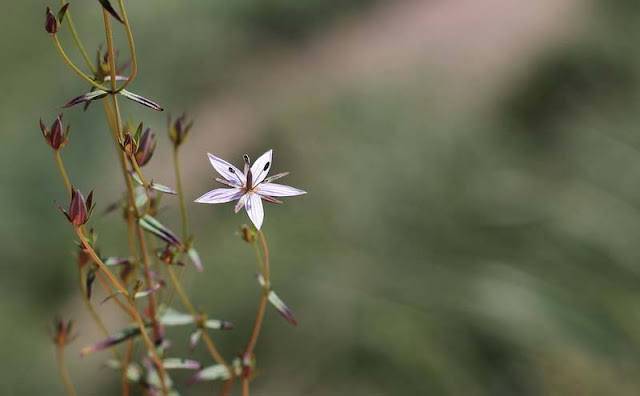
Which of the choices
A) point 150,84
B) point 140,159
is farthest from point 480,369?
point 150,84

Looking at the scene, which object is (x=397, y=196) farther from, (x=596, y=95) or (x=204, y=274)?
(x=596, y=95)

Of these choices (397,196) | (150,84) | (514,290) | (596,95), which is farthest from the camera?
(150,84)

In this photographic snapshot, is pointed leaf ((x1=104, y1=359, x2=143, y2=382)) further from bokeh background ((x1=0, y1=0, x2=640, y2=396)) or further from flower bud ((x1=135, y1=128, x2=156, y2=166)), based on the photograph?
bokeh background ((x1=0, y1=0, x2=640, y2=396))

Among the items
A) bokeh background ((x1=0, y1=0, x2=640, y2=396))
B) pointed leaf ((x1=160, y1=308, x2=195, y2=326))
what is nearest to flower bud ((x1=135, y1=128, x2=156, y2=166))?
pointed leaf ((x1=160, y1=308, x2=195, y2=326))

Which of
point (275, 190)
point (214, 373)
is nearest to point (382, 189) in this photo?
point (214, 373)

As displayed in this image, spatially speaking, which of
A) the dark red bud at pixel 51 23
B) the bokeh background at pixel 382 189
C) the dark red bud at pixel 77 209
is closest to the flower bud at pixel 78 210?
the dark red bud at pixel 77 209

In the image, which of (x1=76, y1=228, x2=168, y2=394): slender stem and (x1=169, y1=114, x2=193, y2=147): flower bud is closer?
(x1=76, y1=228, x2=168, y2=394): slender stem

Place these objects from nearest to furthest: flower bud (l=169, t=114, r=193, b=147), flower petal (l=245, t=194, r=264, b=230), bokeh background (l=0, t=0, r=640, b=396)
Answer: flower petal (l=245, t=194, r=264, b=230)
flower bud (l=169, t=114, r=193, b=147)
bokeh background (l=0, t=0, r=640, b=396)
